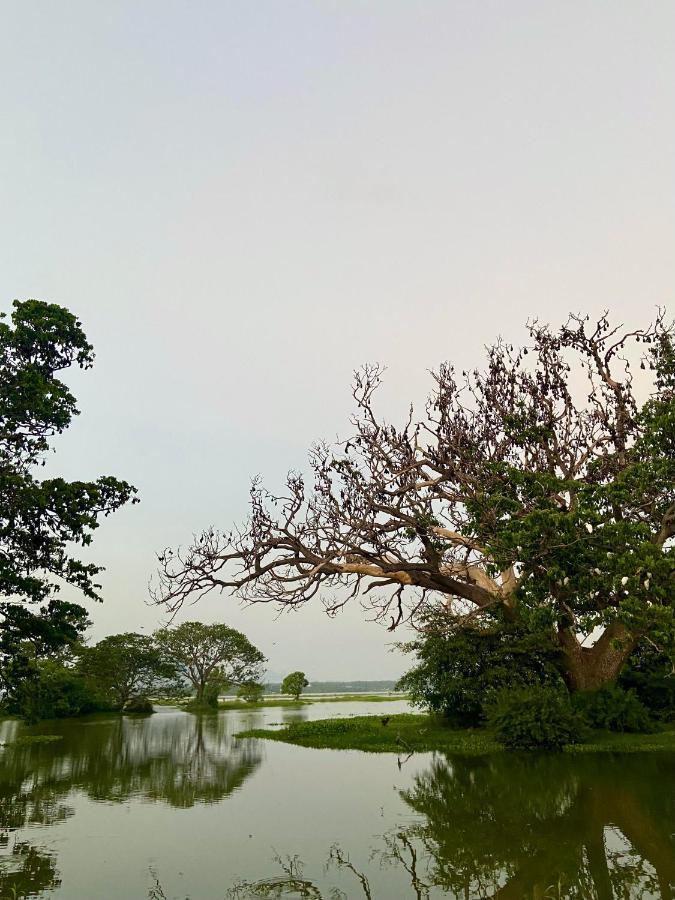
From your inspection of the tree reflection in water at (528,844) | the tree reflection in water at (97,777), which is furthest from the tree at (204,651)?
the tree reflection in water at (528,844)

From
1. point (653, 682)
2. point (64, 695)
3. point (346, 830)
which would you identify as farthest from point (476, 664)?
point (64, 695)

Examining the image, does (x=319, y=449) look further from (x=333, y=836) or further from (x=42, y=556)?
(x=333, y=836)

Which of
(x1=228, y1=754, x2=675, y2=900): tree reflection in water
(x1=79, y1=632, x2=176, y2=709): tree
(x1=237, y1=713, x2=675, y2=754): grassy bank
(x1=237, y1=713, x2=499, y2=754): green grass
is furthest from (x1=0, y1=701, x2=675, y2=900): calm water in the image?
(x1=79, y1=632, x2=176, y2=709): tree

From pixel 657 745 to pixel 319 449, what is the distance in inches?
609

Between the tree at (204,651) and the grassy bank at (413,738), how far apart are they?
33.8 metres

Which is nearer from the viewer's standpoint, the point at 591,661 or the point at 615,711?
the point at 615,711

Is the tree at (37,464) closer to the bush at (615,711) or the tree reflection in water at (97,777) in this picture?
the tree reflection in water at (97,777)

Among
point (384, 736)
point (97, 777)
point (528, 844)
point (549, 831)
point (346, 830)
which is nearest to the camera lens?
point (528, 844)

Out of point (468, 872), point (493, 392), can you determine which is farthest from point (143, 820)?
point (493, 392)

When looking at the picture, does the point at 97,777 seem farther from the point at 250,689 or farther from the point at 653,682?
the point at 250,689

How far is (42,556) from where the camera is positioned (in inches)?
705

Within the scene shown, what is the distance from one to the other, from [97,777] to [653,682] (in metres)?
20.4

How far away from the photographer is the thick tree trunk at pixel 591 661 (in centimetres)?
2330

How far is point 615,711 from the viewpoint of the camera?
2181cm
